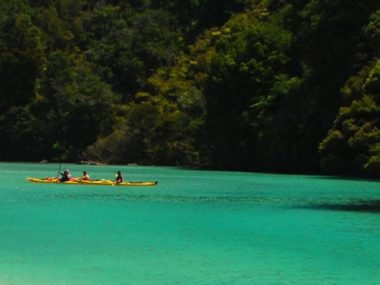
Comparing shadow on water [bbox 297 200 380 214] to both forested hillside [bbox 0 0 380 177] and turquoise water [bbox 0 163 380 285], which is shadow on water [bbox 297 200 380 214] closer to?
turquoise water [bbox 0 163 380 285]

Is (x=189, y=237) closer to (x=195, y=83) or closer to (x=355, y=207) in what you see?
(x=355, y=207)

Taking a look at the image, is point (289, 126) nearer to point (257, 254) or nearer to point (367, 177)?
point (367, 177)

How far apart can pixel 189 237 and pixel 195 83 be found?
58.7 m

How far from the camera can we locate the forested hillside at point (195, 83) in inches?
2092

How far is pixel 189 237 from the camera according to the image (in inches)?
915

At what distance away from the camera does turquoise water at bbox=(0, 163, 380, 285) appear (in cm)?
1755

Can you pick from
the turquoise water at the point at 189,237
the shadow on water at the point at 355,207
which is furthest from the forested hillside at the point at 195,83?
the turquoise water at the point at 189,237

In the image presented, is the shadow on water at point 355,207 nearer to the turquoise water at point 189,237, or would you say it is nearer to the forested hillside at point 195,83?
the turquoise water at point 189,237

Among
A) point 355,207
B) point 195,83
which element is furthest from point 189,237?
point 195,83

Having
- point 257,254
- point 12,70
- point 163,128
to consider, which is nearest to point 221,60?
point 163,128

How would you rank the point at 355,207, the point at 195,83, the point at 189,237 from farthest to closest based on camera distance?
1. the point at 195,83
2. the point at 355,207
3. the point at 189,237

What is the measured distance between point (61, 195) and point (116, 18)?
64.6 m

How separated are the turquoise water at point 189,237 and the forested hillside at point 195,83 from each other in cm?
1213

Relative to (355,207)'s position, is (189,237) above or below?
below
